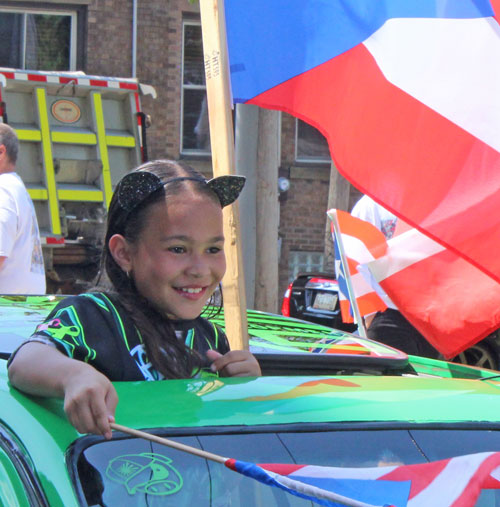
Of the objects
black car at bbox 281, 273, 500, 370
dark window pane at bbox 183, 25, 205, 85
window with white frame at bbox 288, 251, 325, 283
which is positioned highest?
dark window pane at bbox 183, 25, 205, 85

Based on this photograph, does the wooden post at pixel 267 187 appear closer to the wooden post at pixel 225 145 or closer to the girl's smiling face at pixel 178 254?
the wooden post at pixel 225 145


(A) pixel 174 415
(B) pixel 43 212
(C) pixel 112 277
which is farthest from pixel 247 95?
(B) pixel 43 212

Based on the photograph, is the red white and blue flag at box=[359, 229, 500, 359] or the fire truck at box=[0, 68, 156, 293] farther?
the fire truck at box=[0, 68, 156, 293]

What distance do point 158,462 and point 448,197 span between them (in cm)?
173

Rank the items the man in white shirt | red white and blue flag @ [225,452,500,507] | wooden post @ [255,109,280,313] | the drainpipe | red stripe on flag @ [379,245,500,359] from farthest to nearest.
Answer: the drainpipe, wooden post @ [255,109,280,313], the man in white shirt, red stripe on flag @ [379,245,500,359], red white and blue flag @ [225,452,500,507]

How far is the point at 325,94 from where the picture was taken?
10.6ft

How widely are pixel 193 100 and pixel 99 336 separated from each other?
1206 centimetres

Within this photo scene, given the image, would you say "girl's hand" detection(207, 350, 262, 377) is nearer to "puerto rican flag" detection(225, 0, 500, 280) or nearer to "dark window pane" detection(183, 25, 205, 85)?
"puerto rican flag" detection(225, 0, 500, 280)

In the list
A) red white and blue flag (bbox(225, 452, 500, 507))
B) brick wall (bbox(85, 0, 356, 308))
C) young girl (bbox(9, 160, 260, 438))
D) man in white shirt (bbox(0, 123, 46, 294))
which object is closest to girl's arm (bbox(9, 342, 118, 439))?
young girl (bbox(9, 160, 260, 438))

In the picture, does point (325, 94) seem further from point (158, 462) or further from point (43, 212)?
point (43, 212)

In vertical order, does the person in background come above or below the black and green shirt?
below

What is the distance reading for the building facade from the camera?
13406 millimetres

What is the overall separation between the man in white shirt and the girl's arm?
328cm

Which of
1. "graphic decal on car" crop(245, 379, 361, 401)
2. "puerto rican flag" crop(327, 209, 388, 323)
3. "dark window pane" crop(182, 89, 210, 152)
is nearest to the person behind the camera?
"graphic decal on car" crop(245, 379, 361, 401)
